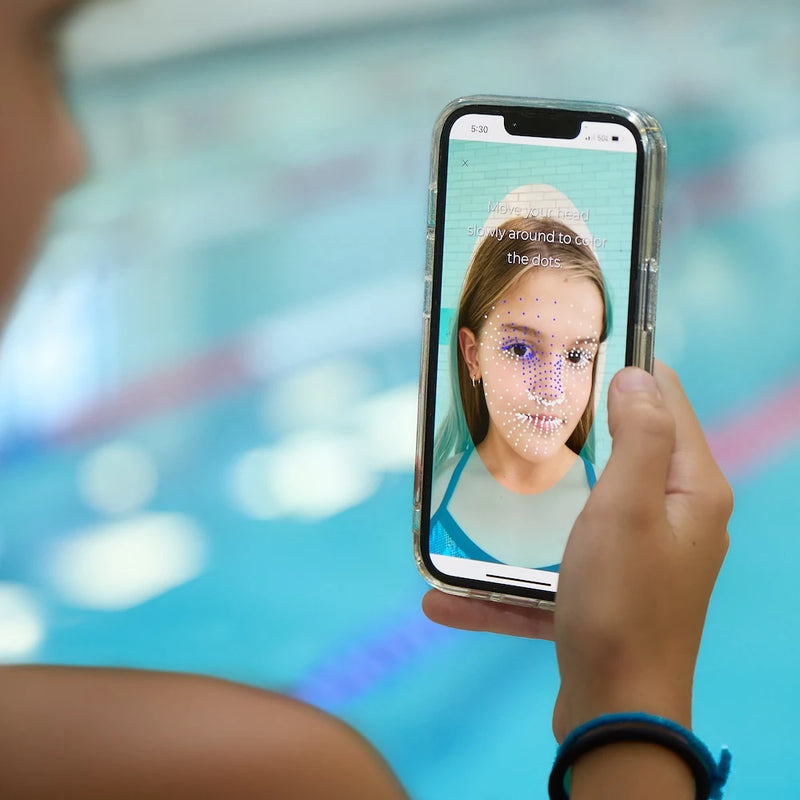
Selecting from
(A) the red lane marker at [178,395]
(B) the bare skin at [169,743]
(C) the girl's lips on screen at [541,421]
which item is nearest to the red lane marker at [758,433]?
(A) the red lane marker at [178,395]

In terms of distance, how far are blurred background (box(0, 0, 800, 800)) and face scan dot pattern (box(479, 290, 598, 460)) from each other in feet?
0.29

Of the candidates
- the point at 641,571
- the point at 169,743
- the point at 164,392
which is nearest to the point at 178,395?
the point at 164,392

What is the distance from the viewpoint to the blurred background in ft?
1.22

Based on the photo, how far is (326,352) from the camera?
0.42 meters

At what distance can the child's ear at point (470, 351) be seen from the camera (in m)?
0.32

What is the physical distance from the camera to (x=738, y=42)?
0.37 metres

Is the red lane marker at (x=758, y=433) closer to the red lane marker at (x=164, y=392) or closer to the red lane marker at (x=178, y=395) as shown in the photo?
the red lane marker at (x=178, y=395)

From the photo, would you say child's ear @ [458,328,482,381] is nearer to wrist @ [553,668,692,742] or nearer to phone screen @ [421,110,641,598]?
phone screen @ [421,110,641,598]

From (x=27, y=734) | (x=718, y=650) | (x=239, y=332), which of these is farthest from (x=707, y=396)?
(x=27, y=734)

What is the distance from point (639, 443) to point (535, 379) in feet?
0.21

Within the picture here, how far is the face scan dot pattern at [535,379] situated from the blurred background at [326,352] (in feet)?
0.29

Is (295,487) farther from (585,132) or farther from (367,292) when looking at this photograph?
(585,132)

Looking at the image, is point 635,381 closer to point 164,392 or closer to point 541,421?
point 541,421

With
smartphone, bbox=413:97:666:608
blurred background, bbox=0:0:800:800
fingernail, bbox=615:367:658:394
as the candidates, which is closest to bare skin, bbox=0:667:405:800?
blurred background, bbox=0:0:800:800
